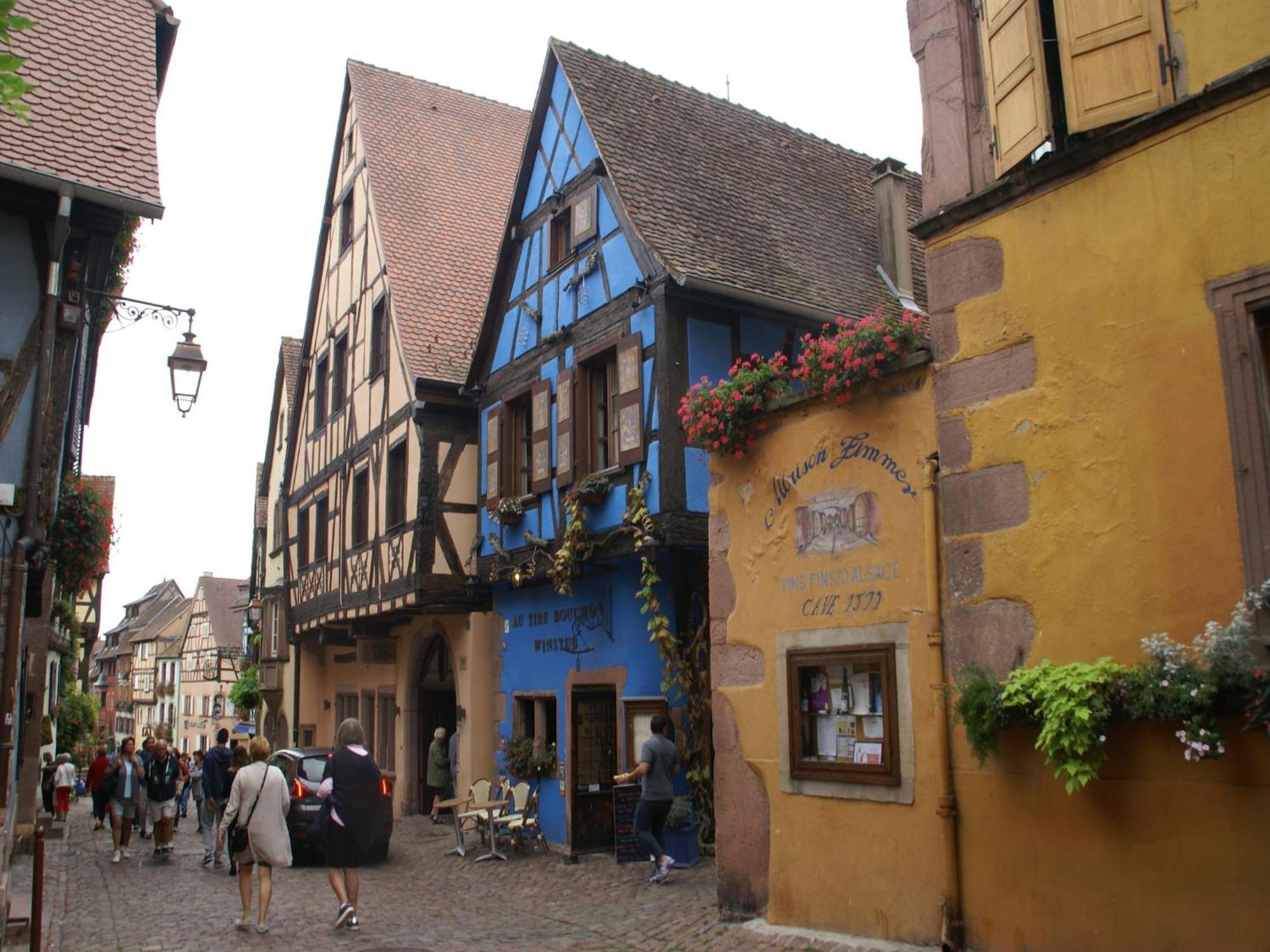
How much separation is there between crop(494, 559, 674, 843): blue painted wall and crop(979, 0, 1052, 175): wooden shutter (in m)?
6.85

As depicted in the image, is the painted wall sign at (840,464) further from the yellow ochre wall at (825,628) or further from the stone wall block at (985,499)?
the stone wall block at (985,499)

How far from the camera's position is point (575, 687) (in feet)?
45.0

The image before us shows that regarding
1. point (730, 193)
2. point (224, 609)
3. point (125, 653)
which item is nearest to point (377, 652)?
point (730, 193)

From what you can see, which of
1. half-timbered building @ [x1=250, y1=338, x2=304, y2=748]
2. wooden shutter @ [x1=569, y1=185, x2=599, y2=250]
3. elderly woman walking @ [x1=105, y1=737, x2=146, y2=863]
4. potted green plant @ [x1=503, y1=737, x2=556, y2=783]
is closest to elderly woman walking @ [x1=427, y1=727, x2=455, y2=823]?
potted green plant @ [x1=503, y1=737, x2=556, y2=783]

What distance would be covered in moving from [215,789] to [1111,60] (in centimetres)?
1232

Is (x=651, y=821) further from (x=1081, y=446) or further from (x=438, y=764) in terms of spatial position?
(x=438, y=764)

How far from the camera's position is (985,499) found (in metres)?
6.46

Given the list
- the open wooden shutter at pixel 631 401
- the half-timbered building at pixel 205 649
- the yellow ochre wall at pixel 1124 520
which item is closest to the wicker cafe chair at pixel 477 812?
the open wooden shutter at pixel 631 401

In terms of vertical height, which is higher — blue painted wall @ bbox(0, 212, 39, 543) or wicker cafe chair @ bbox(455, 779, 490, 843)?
blue painted wall @ bbox(0, 212, 39, 543)

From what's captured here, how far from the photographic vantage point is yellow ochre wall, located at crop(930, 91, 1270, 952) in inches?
205

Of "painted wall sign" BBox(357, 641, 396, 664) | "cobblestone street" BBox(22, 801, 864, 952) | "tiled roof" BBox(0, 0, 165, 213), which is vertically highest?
"tiled roof" BBox(0, 0, 165, 213)

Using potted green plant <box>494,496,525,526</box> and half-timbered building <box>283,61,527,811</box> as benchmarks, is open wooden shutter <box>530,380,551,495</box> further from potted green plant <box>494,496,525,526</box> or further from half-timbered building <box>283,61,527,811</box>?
half-timbered building <box>283,61,527,811</box>

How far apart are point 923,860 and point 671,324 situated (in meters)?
6.80

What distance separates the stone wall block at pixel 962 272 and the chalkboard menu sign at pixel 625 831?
6.70 meters
